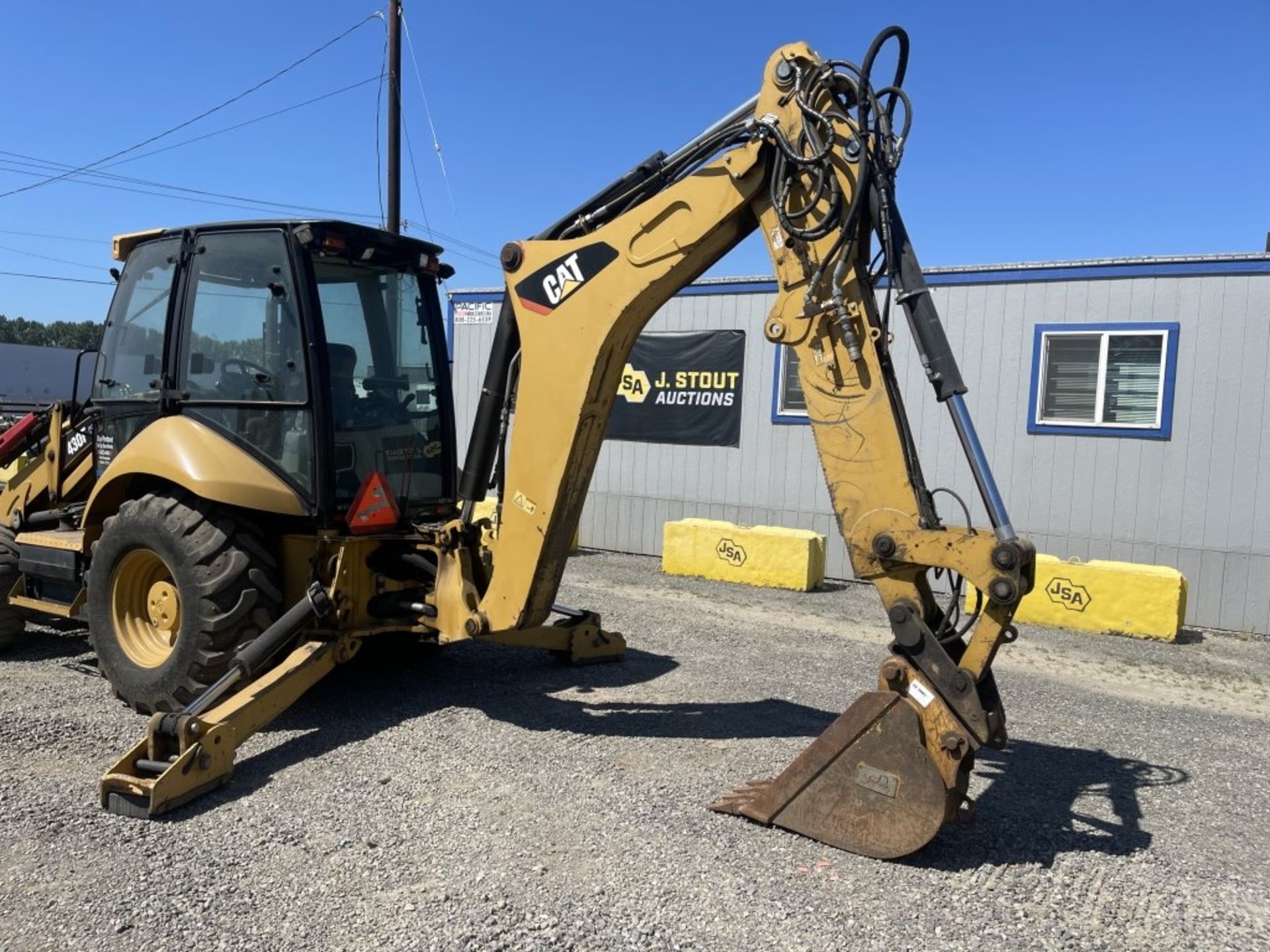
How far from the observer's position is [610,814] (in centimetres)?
406

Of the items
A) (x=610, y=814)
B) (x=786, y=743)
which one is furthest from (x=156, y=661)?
(x=786, y=743)

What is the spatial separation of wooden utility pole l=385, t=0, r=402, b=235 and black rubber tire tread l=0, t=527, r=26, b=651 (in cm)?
983

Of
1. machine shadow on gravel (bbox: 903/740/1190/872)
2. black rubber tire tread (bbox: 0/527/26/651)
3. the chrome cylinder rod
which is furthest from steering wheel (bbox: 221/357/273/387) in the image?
machine shadow on gravel (bbox: 903/740/1190/872)

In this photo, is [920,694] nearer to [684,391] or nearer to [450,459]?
[450,459]

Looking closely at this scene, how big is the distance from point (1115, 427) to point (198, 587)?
27.5 ft

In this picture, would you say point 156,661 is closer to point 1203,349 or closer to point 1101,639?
point 1101,639

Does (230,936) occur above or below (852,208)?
below

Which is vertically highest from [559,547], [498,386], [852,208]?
[852,208]

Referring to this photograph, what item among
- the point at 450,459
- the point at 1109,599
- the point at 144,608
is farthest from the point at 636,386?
the point at 144,608

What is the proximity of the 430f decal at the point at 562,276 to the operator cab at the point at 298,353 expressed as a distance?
3.91ft

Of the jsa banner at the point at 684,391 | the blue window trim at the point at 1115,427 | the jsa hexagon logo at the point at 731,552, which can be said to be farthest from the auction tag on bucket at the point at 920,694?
the jsa banner at the point at 684,391

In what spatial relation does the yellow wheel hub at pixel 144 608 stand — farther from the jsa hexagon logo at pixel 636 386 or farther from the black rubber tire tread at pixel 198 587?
the jsa hexagon logo at pixel 636 386

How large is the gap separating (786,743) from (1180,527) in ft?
20.4

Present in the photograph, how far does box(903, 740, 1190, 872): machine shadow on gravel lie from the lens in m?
3.83
